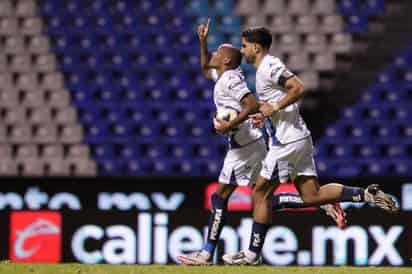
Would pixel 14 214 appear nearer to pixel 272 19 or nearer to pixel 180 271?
pixel 180 271

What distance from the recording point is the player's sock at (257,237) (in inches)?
230

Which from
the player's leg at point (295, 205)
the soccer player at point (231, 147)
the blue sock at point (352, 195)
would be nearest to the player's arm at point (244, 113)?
the soccer player at point (231, 147)

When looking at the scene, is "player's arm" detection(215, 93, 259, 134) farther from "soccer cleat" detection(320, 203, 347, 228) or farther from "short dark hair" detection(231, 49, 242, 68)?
"soccer cleat" detection(320, 203, 347, 228)

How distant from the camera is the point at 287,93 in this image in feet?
18.5

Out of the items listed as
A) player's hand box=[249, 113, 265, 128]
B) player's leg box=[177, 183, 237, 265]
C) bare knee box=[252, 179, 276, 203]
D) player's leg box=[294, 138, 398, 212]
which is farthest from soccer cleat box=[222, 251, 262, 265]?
player's hand box=[249, 113, 265, 128]

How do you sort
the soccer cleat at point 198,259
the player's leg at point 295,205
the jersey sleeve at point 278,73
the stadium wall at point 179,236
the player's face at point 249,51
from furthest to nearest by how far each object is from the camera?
the stadium wall at point 179,236 → the player's leg at point 295,205 → the soccer cleat at point 198,259 → the player's face at point 249,51 → the jersey sleeve at point 278,73

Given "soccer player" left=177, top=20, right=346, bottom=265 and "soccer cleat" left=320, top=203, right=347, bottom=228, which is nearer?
"soccer player" left=177, top=20, right=346, bottom=265

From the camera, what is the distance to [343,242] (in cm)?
726

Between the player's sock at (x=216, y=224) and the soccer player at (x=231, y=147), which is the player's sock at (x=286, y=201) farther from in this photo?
the player's sock at (x=216, y=224)

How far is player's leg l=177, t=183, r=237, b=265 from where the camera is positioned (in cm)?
597

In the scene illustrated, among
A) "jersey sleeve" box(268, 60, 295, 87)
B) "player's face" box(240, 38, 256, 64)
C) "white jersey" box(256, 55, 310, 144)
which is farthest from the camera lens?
"player's face" box(240, 38, 256, 64)

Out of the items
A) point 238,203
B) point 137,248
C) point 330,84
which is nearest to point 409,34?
point 330,84

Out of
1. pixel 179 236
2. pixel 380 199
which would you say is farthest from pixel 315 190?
pixel 179 236

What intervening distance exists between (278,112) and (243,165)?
0.44 meters
